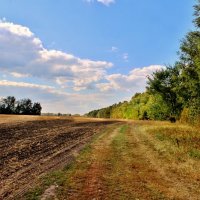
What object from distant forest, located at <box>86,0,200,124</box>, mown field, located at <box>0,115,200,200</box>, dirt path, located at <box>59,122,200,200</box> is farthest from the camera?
distant forest, located at <box>86,0,200,124</box>

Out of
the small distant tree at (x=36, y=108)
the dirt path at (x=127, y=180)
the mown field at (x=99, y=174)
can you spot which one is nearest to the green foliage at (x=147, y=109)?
the small distant tree at (x=36, y=108)

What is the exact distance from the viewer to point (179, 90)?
133 feet

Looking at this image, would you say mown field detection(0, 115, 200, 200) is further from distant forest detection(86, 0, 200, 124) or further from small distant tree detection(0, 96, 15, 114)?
small distant tree detection(0, 96, 15, 114)

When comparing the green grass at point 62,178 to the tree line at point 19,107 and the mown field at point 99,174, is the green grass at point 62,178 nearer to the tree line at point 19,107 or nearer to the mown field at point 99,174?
the mown field at point 99,174

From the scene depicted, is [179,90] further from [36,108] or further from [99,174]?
[36,108]

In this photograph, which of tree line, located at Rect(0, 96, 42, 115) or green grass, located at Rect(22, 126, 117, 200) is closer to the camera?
green grass, located at Rect(22, 126, 117, 200)

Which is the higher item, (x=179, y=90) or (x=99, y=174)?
(x=179, y=90)

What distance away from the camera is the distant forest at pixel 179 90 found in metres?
32.5

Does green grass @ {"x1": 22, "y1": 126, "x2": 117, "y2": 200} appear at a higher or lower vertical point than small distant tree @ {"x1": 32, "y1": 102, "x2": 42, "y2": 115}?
lower

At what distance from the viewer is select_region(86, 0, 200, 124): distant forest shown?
32.5 m

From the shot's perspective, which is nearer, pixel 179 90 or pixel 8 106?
pixel 179 90

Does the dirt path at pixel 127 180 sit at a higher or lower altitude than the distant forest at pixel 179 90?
lower

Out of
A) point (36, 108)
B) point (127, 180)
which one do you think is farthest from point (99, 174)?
point (36, 108)

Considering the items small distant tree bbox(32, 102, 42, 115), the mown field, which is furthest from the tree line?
the mown field
